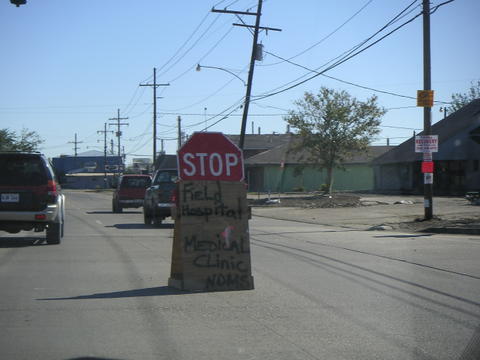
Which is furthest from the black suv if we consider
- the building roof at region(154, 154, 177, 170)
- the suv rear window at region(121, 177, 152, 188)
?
the building roof at region(154, 154, 177, 170)

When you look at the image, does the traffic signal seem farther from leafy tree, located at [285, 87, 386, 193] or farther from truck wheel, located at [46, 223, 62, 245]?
leafy tree, located at [285, 87, 386, 193]

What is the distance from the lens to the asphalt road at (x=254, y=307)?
5.97 meters

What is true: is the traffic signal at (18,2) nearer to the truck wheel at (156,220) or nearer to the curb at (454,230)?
the truck wheel at (156,220)

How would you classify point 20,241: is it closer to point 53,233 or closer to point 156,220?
point 53,233

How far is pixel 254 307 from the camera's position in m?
7.69

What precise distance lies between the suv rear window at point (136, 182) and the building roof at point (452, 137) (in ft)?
68.5

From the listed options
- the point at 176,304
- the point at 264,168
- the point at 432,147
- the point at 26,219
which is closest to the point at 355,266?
the point at 176,304

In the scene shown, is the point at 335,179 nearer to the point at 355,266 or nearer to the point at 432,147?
the point at 432,147

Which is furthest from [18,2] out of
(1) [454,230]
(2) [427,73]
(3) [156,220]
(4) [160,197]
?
(2) [427,73]

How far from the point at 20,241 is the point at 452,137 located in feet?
108

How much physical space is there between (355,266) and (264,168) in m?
48.9

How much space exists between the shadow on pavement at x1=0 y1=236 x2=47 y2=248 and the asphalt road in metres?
1.13

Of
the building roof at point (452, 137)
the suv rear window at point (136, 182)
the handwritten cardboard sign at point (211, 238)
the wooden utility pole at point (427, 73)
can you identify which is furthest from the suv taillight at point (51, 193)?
the building roof at point (452, 137)

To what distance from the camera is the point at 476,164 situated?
4131 cm
